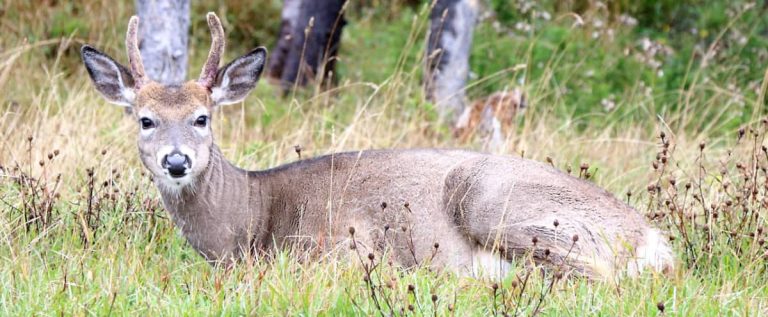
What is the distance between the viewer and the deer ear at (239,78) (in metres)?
6.23

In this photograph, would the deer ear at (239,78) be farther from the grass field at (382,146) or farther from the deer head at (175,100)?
the grass field at (382,146)

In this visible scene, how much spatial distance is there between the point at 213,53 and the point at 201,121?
375 mm

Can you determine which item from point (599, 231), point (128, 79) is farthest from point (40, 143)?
point (599, 231)

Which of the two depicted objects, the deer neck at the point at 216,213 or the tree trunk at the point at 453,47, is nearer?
the deer neck at the point at 216,213

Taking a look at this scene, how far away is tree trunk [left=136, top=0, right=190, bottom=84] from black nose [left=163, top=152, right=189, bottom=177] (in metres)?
2.48

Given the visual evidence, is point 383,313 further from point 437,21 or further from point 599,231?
point 437,21

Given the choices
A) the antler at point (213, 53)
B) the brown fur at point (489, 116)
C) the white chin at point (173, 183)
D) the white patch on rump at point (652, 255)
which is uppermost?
the antler at point (213, 53)

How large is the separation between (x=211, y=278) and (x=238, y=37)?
801cm

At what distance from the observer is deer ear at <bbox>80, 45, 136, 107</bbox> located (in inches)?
243

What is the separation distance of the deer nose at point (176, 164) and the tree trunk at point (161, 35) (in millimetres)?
2478

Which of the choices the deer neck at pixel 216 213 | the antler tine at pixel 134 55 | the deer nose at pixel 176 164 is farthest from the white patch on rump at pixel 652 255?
the antler tine at pixel 134 55

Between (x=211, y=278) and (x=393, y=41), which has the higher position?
(x=393, y=41)

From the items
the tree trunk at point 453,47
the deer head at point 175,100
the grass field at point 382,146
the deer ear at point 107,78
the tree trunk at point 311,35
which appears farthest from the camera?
the tree trunk at point 311,35

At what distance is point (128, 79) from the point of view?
6.17 meters
